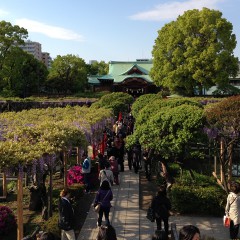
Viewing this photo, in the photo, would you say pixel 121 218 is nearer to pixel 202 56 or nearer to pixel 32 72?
pixel 202 56

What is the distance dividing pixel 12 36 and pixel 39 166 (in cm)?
4454

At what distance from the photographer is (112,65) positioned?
66250 mm

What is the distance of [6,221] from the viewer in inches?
367

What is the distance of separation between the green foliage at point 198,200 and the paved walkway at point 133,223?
29 cm

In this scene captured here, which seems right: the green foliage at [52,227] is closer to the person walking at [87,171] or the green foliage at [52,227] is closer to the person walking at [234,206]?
the person walking at [87,171]

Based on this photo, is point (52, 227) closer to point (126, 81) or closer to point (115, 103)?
point (115, 103)

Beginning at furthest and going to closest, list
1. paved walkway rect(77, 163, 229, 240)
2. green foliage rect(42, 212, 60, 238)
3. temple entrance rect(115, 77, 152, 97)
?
temple entrance rect(115, 77, 152, 97), paved walkway rect(77, 163, 229, 240), green foliage rect(42, 212, 60, 238)

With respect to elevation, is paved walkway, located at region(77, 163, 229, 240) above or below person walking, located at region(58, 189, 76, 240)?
below

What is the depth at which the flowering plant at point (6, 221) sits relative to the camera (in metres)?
9.25

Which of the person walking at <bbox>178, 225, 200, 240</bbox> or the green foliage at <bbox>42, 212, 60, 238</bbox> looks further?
the green foliage at <bbox>42, 212, 60, 238</bbox>

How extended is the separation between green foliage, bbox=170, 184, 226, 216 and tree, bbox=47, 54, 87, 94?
4629 centimetres

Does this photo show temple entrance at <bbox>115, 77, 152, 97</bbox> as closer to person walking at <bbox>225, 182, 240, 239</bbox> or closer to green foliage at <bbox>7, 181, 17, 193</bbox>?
green foliage at <bbox>7, 181, 17, 193</bbox>

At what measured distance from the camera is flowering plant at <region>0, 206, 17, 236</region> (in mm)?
9255

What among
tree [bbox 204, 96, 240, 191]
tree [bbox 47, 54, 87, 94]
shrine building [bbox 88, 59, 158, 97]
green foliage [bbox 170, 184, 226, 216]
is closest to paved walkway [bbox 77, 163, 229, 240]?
green foliage [bbox 170, 184, 226, 216]
